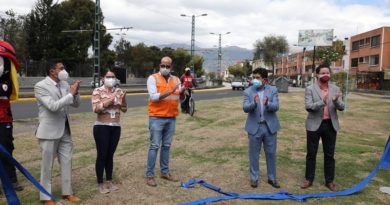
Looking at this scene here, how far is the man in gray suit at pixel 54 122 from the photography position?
15.7ft

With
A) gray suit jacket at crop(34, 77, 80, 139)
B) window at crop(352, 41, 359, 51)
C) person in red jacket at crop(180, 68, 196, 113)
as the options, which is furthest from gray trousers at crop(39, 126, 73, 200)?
window at crop(352, 41, 359, 51)

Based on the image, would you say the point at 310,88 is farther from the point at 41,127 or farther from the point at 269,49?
the point at 269,49

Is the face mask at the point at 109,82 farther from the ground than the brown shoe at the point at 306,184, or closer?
farther from the ground

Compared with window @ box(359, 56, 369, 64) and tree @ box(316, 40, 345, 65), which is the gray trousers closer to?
tree @ box(316, 40, 345, 65)

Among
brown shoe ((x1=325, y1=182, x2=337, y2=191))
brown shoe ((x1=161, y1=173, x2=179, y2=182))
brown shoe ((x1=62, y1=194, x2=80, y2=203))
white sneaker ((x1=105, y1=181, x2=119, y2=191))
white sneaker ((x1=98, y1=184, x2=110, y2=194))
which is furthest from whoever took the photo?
brown shoe ((x1=161, y1=173, x2=179, y2=182))

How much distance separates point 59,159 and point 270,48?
261 feet

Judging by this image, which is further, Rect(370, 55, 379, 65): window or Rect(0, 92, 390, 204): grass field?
Rect(370, 55, 379, 65): window

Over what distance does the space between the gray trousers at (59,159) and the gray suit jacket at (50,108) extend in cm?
11

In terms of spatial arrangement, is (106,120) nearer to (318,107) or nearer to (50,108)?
(50,108)

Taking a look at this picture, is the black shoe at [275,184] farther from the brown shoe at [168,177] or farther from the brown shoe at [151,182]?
the brown shoe at [151,182]

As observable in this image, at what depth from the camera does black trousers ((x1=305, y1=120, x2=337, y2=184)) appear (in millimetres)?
5852

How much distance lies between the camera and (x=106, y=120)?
5.34 m

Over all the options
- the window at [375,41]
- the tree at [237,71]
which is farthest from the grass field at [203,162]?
the tree at [237,71]

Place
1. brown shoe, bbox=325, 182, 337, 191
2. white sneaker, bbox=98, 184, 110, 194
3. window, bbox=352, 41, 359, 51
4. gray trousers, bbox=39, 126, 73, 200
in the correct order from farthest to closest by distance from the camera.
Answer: window, bbox=352, 41, 359, 51 → brown shoe, bbox=325, 182, 337, 191 → white sneaker, bbox=98, 184, 110, 194 → gray trousers, bbox=39, 126, 73, 200
